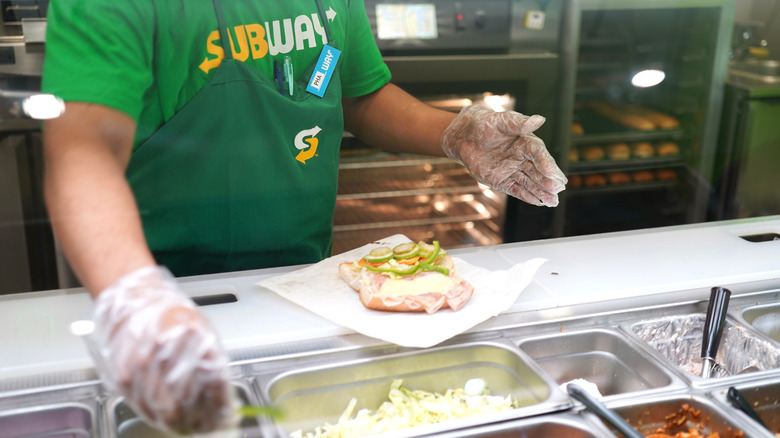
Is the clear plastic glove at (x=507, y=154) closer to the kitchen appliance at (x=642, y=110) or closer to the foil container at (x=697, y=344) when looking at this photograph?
the foil container at (x=697, y=344)

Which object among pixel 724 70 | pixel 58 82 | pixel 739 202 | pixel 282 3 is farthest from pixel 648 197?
pixel 58 82

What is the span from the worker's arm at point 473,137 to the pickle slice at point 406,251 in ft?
0.79

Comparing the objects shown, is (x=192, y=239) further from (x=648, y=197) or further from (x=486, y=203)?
(x=648, y=197)

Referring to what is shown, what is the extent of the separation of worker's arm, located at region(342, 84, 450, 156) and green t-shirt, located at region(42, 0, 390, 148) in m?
0.06

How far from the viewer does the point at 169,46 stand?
4.36 ft

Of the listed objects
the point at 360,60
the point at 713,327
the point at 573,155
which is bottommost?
the point at 573,155

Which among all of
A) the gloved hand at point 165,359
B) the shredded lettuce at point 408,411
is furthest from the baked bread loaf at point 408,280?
the gloved hand at point 165,359

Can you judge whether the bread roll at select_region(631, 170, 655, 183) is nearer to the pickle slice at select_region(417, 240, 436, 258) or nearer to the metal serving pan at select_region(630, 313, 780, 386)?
the metal serving pan at select_region(630, 313, 780, 386)

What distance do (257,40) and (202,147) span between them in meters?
0.25

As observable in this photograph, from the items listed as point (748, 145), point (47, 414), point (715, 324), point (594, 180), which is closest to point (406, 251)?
point (715, 324)

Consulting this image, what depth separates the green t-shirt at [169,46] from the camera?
3.76ft

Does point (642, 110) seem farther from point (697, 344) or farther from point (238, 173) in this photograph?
point (238, 173)

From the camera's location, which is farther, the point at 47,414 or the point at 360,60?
the point at 360,60

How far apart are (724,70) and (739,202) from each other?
0.61 m
